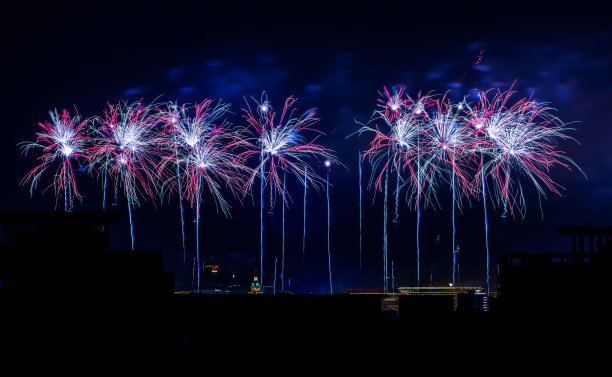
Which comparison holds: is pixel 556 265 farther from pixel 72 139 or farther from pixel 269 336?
pixel 72 139

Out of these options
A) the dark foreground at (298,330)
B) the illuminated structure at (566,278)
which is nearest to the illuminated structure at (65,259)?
the dark foreground at (298,330)

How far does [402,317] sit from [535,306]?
300 cm

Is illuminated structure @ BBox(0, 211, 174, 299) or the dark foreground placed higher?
illuminated structure @ BBox(0, 211, 174, 299)

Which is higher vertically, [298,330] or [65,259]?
[65,259]

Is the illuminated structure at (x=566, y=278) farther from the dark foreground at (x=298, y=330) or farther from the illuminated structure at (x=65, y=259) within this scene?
the illuminated structure at (x=65, y=259)

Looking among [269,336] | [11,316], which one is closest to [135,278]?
[11,316]

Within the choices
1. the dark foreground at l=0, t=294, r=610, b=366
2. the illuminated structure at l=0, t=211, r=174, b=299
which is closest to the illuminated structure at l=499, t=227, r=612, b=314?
the dark foreground at l=0, t=294, r=610, b=366

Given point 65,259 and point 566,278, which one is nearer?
point 65,259

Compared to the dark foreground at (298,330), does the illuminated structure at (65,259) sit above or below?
above

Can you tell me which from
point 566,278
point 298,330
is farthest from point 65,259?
point 566,278

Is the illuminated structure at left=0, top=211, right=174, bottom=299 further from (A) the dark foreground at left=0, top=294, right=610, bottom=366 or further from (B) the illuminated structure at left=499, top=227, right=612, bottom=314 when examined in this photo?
(B) the illuminated structure at left=499, top=227, right=612, bottom=314

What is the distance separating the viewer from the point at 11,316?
8344 millimetres

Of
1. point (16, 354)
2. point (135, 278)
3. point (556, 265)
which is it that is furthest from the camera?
point (556, 265)

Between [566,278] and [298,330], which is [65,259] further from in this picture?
[566,278]
